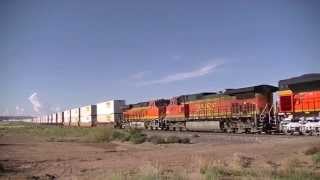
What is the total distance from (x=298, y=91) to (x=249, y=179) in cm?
1714

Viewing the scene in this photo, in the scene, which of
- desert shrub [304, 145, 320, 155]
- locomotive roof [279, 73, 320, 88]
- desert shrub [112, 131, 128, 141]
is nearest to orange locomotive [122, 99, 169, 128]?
desert shrub [112, 131, 128, 141]

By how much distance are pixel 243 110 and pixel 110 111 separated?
3260 centimetres

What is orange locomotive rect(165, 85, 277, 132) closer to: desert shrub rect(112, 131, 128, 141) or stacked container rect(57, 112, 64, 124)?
desert shrub rect(112, 131, 128, 141)

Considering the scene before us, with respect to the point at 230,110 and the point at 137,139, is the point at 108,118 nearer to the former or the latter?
the point at 230,110

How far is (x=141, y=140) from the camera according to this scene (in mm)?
32875

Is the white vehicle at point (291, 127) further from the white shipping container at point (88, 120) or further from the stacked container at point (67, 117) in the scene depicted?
the stacked container at point (67, 117)

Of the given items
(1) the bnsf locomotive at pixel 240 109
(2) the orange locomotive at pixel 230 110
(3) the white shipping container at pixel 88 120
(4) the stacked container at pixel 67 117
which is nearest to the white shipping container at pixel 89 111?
(3) the white shipping container at pixel 88 120

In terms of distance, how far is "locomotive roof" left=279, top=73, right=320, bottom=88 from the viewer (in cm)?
2735

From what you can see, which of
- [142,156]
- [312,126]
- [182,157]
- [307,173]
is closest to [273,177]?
[307,173]

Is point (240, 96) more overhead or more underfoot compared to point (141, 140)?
more overhead

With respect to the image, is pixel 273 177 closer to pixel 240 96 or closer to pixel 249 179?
pixel 249 179

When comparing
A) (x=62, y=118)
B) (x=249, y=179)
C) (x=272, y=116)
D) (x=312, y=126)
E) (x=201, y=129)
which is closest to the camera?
(x=249, y=179)

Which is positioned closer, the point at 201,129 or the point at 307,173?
the point at 307,173

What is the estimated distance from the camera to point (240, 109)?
1410 inches
